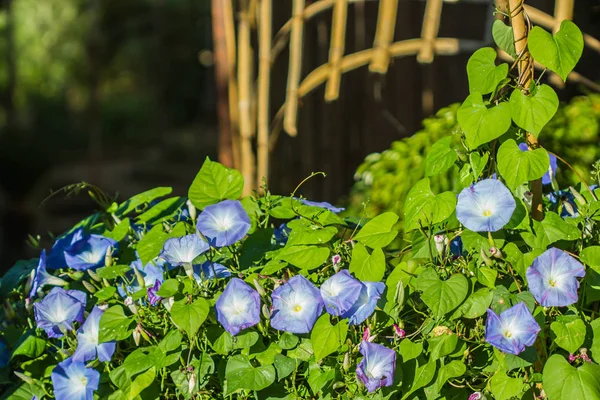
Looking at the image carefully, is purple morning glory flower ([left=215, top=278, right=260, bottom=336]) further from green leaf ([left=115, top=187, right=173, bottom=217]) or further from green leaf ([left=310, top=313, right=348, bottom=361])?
green leaf ([left=115, top=187, right=173, bottom=217])

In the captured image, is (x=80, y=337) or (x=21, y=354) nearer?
(x=80, y=337)

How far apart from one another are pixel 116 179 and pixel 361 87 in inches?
233

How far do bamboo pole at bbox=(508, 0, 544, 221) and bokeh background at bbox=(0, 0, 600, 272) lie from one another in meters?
0.92

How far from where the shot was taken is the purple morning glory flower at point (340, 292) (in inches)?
45.2

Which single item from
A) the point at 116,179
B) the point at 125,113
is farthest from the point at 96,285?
the point at 125,113

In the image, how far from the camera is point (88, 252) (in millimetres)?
1380

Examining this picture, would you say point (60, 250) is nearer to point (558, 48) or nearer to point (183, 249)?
point (183, 249)

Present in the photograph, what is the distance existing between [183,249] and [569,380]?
1.84 ft

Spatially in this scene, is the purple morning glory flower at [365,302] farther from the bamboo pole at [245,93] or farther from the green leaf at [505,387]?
the bamboo pole at [245,93]

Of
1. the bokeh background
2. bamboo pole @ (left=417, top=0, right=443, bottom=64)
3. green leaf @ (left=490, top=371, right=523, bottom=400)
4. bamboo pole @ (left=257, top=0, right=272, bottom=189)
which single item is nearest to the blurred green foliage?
bamboo pole @ (left=417, top=0, right=443, bottom=64)

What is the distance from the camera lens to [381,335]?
122 cm

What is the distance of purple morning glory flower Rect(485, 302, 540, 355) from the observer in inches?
42.3

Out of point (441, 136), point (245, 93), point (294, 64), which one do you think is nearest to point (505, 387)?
point (441, 136)

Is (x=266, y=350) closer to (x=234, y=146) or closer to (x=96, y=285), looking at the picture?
(x=96, y=285)
